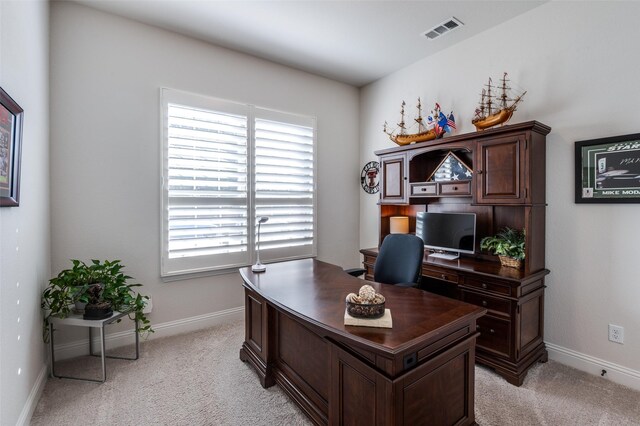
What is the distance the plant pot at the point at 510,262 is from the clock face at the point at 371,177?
194cm

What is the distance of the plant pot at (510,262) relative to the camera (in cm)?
263

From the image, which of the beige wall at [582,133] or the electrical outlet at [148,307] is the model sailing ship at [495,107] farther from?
the electrical outlet at [148,307]

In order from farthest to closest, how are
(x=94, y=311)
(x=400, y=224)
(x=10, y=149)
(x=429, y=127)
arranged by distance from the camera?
(x=400, y=224), (x=429, y=127), (x=94, y=311), (x=10, y=149)

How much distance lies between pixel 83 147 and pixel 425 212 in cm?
344

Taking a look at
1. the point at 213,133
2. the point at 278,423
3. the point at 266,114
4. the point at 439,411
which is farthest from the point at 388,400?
the point at 266,114

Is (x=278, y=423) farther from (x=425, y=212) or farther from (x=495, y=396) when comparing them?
(x=425, y=212)

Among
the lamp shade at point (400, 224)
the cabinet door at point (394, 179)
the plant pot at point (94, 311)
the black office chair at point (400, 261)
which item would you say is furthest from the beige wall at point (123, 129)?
the lamp shade at point (400, 224)

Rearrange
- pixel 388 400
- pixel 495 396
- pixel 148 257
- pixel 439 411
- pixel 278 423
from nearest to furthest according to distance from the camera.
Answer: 1. pixel 388 400
2. pixel 439 411
3. pixel 278 423
4. pixel 495 396
5. pixel 148 257

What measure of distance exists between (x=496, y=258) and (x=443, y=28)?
7.66ft

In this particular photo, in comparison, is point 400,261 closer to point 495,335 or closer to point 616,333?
point 495,335

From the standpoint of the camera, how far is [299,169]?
159 inches

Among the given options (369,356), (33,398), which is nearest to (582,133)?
(369,356)

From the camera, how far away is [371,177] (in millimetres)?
4449

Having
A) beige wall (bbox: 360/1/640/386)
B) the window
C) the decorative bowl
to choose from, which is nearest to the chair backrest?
the decorative bowl
